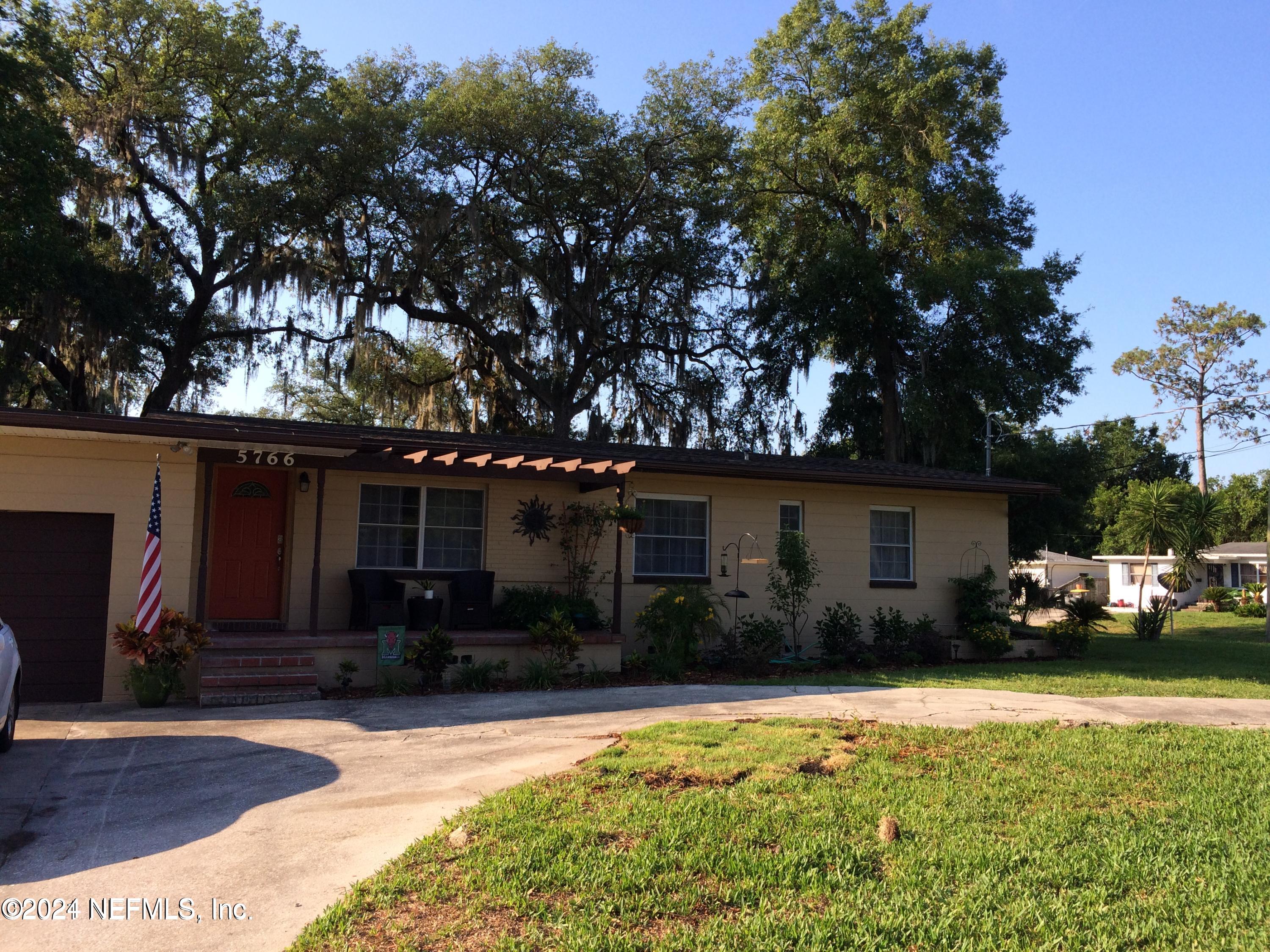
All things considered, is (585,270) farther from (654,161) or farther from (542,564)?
(542,564)

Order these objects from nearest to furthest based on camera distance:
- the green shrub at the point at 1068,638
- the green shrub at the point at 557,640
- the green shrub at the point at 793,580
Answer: the green shrub at the point at 557,640 < the green shrub at the point at 793,580 < the green shrub at the point at 1068,638

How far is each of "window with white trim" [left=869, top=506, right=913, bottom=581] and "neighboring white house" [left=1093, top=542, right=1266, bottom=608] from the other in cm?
2562

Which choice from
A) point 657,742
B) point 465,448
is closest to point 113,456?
point 465,448

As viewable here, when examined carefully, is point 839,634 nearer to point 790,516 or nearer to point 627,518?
point 790,516

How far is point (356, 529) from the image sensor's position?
39.2ft

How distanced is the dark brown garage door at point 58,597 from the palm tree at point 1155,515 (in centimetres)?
1928

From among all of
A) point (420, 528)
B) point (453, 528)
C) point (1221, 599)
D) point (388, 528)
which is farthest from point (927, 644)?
point (1221, 599)

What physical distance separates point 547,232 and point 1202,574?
3371cm

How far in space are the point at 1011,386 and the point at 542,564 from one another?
15468 mm

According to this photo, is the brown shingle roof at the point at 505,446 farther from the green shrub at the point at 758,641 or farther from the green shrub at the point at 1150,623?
the green shrub at the point at 1150,623

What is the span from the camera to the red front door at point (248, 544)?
11.3 meters

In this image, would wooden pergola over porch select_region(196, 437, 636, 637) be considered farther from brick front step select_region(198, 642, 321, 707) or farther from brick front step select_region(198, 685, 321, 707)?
brick front step select_region(198, 685, 321, 707)

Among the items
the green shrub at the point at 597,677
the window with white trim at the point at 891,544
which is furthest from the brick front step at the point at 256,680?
the window with white trim at the point at 891,544

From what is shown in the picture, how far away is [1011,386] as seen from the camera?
2336cm
